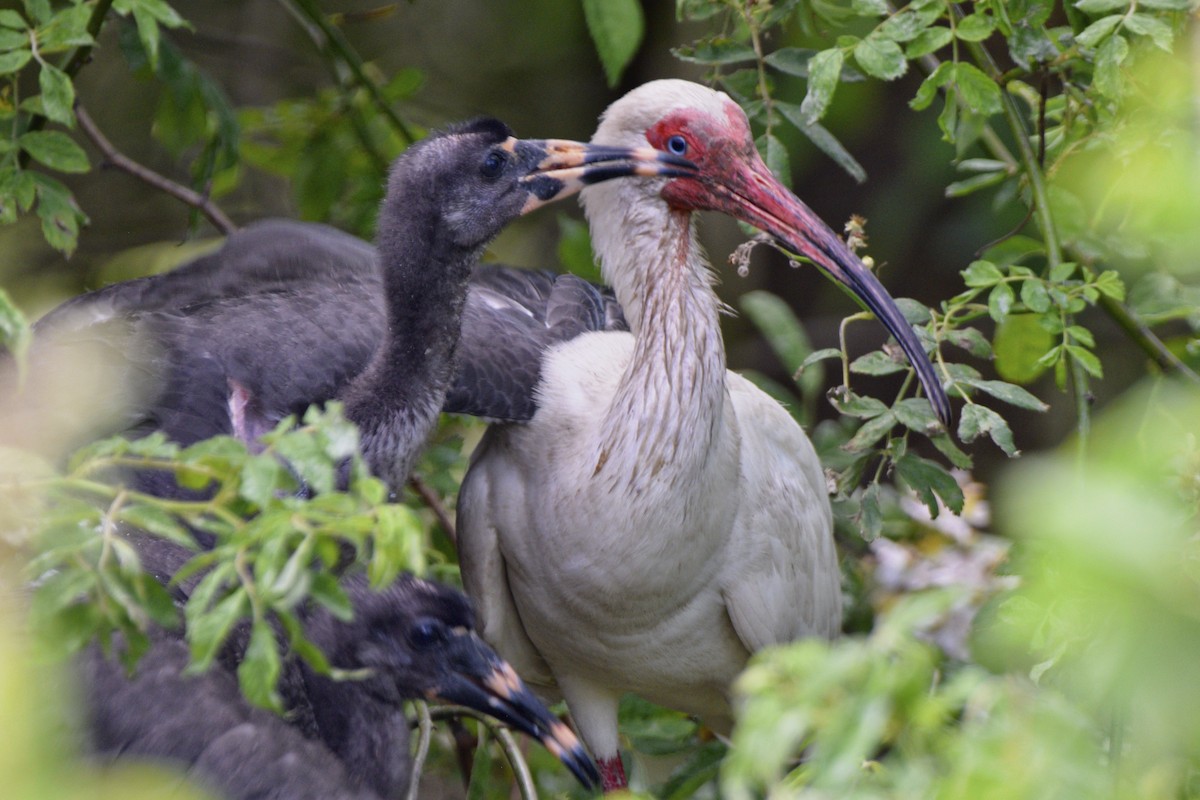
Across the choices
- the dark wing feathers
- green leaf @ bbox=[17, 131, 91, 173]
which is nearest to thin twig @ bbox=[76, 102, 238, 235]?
green leaf @ bbox=[17, 131, 91, 173]

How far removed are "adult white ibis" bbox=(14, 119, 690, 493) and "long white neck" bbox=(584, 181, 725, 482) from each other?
15 cm

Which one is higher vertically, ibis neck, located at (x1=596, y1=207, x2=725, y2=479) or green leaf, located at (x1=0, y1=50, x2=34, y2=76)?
green leaf, located at (x1=0, y1=50, x2=34, y2=76)

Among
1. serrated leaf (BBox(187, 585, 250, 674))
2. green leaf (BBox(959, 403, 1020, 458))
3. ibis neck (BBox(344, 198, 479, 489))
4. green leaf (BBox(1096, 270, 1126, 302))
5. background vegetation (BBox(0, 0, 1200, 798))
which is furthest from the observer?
ibis neck (BBox(344, 198, 479, 489))

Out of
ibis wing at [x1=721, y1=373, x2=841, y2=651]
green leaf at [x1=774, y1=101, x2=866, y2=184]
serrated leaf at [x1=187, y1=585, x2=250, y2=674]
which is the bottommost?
ibis wing at [x1=721, y1=373, x2=841, y2=651]

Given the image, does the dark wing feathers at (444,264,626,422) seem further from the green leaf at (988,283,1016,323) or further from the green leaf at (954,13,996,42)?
the green leaf at (954,13,996,42)

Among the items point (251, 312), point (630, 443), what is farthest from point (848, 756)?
point (251, 312)

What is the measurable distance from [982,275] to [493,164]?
0.94 m

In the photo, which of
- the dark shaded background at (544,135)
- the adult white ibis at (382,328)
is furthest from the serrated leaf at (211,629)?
the dark shaded background at (544,135)

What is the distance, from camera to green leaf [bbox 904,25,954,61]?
102 inches

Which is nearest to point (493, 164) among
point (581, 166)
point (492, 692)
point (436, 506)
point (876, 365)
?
point (581, 166)

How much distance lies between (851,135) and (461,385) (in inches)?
120

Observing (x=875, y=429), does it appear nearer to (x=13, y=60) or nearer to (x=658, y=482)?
(x=658, y=482)

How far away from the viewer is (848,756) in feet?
3.32

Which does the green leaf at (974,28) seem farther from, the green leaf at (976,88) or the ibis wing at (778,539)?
the ibis wing at (778,539)
